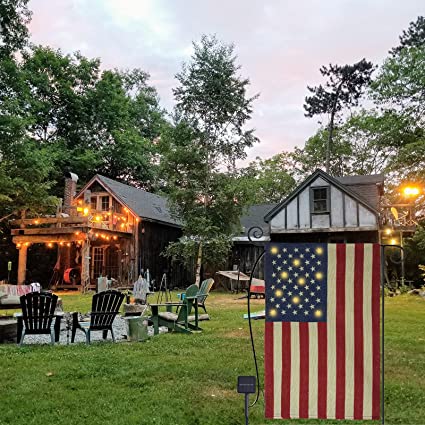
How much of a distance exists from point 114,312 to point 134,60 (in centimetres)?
3907

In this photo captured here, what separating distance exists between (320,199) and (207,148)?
5.69 meters

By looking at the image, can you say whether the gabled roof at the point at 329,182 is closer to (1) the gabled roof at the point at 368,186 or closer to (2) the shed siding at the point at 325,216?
(2) the shed siding at the point at 325,216

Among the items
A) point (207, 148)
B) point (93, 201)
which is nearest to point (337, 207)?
point (207, 148)

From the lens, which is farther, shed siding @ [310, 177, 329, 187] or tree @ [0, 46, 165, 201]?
tree @ [0, 46, 165, 201]

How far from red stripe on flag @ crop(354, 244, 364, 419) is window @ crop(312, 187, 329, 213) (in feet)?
51.8

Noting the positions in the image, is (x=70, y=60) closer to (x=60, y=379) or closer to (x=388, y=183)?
(x=388, y=183)

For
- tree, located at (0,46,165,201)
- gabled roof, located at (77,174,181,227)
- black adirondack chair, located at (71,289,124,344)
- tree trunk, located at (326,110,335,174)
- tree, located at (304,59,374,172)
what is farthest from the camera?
tree, located at (304,59,374,172)

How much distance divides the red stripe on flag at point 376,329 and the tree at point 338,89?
30.5 metres

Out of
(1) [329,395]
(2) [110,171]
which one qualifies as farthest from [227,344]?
(2) [110,171]

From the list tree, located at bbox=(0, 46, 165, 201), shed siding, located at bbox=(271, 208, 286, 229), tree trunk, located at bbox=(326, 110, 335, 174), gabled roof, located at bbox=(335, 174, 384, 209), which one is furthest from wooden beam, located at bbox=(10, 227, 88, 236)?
→ tree trunk, located at bbox=(326, 110, 335, 174)

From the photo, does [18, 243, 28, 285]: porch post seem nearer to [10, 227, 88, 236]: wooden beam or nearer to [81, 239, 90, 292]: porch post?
[10, 227, 88, 236]: wooden beam

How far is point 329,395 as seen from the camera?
136 inches

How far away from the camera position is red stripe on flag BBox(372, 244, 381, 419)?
345 centimetres

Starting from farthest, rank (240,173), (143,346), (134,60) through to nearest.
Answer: (134,60) → (240,173) → (143,346)
